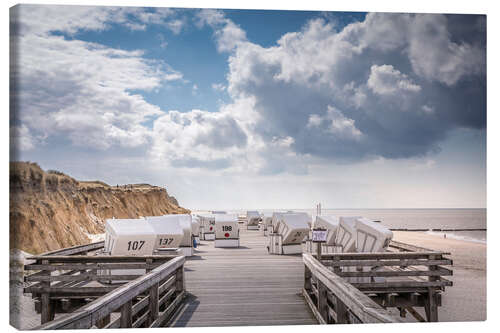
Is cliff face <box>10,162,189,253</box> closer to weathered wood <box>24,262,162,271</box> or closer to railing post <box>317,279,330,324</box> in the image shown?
weathered wood <box>24,262,162,271</box>

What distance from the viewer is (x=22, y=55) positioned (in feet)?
22.1

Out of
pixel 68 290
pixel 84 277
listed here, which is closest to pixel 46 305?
pixel 68 290

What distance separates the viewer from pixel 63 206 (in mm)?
23984

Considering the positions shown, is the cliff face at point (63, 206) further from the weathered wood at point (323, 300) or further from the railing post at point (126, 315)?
the weathered wood at point (323, 300)

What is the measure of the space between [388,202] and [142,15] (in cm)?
804

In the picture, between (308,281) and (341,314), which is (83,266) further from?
(341,314)

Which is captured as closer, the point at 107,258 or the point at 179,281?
→ the point at 179,281

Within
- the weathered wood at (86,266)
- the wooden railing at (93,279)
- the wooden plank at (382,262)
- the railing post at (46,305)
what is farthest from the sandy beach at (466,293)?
the railing post at (46,305)

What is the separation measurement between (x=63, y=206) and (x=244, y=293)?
67.3 feet

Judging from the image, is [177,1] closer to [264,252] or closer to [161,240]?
[161,240]

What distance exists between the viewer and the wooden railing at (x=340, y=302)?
2994 millimetres

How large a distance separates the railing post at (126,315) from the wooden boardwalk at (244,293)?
4.21ft

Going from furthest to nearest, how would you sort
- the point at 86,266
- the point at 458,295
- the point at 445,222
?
the point at 445,222 → the point at 458,295 → the point at 86,266

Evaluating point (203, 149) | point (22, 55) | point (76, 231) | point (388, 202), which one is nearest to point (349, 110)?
point (388, 202)
